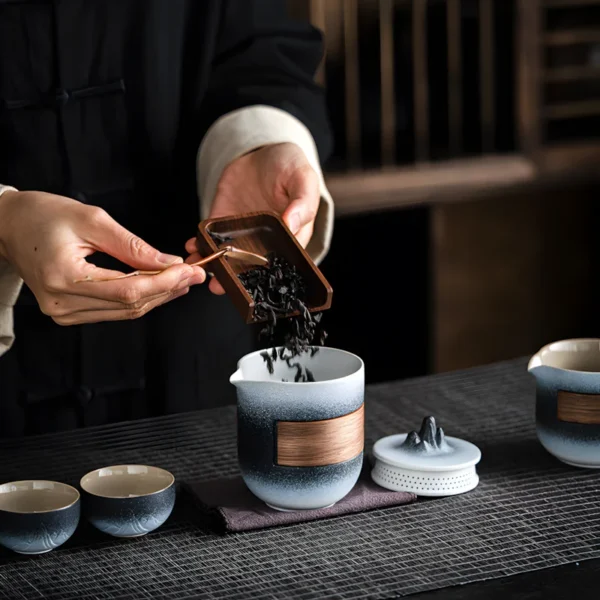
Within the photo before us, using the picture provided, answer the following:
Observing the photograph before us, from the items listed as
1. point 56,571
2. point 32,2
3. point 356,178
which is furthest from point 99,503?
point 356,178

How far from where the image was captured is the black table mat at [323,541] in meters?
1.18

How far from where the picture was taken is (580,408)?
1.48 m

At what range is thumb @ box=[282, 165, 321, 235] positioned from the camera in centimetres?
163

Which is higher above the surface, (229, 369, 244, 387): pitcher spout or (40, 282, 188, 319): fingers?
(40, 282, 188, 319): fingers

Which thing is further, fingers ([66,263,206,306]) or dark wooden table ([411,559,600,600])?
fingers ([66,263,206,306])

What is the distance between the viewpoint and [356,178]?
119 inches

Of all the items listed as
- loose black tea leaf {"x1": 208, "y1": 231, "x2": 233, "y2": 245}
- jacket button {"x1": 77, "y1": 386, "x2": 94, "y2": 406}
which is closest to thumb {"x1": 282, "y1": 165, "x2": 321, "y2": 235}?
loose black tea leaf {"x1": 208, "y1": 231, "x2": 233, "y2": 245}

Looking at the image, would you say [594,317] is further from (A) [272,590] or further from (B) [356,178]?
(A) [272,590]

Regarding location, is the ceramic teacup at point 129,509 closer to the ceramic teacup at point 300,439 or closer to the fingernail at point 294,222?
the ceramic teacup at point 300,439

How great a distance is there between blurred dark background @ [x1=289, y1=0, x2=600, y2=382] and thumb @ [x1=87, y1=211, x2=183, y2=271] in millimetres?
1538

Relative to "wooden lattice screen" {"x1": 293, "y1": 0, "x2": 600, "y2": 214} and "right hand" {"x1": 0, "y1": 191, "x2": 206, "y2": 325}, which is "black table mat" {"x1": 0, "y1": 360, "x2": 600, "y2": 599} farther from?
"wooden lattice screen" {"x1": 293, "y1": 0, "x2": 600, "y2": 214}

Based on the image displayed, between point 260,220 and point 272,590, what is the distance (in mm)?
565

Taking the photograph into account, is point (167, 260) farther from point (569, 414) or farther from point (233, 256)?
point (569, 414)

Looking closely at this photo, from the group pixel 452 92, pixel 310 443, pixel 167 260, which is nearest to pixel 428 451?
pixel 310 443
